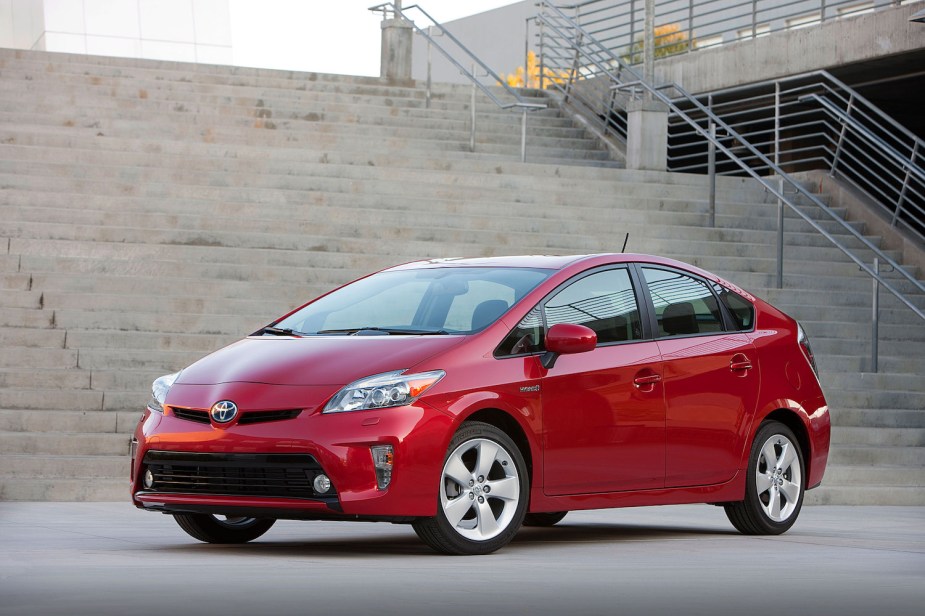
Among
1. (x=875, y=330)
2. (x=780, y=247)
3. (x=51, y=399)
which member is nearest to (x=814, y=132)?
(x=780, y=247)

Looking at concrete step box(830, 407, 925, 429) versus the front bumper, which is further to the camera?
concrete step box(830, 407, 925, 429)

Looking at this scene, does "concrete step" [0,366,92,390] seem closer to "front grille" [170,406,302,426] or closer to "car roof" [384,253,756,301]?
"car roof" [384,253,756,301]

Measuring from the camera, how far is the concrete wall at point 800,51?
2194 centimetres

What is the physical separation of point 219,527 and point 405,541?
3.30 ft

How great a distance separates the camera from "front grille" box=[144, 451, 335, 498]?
7.45 meters

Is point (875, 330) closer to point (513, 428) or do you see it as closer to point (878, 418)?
Result: point (878, 418)

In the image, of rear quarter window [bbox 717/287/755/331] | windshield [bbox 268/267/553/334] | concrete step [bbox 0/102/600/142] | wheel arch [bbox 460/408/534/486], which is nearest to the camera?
wheel arch [bbox 460/408/534/486]

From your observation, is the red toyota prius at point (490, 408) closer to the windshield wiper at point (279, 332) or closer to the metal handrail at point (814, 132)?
the windshield wiper at point (279, 332)

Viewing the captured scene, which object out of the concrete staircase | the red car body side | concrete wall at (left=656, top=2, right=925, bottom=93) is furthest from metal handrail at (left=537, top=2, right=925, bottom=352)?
the red car body side

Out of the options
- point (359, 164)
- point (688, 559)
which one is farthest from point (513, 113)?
point (688, 559)

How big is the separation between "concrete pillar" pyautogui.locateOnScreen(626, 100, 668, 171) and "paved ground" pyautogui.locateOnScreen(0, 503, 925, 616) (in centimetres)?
1180

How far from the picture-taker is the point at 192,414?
7.79 meters

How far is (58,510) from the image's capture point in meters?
Answer: 10.3

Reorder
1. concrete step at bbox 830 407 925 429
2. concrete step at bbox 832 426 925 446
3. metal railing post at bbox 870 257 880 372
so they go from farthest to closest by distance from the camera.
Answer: metal railing post at bbox 870 257 880 372 → concrete step at bbox 830 407 925 429 → concrete step at bbox 832 426 925 446
